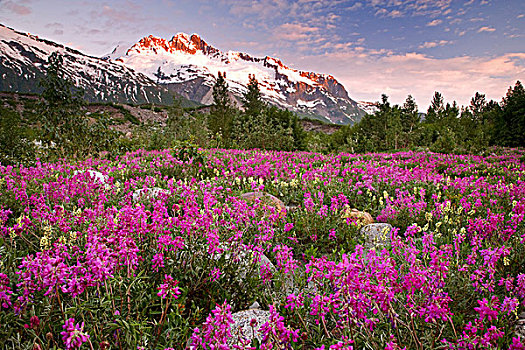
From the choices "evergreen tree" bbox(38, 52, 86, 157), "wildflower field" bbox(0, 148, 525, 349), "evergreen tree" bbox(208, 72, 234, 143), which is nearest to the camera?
"wildflower field" bbox(0, 148, 525, 349)

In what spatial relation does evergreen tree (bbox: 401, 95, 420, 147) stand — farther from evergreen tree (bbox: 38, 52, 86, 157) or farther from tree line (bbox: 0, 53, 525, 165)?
evergreen tree (bbox: 38, 52, 86, 157)

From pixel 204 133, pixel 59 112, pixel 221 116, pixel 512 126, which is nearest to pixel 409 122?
pixel 512 126

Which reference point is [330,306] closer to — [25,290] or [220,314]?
[220,314]

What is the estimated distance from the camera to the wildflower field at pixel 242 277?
Result: 193cm

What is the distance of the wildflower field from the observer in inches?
75.9

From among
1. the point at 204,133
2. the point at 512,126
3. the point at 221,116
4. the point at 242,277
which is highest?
the point at 512,126

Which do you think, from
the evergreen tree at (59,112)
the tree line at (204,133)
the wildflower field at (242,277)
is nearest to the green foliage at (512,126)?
the tree line at (204,133)

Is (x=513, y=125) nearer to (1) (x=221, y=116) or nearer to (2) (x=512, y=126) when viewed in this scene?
(2) (x=512, y=126)

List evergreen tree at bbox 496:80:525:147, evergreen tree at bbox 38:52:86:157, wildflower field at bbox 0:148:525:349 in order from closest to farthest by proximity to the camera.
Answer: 1. wildflower field at bbox 0:148:525:349
2. evergreen tree at bbox 38:52:86:157
3. evergreen tree at bbox 496:80:525:147

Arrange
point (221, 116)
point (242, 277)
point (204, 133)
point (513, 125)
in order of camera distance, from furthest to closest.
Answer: point (221, 116) < point (513, 125) < point (204, 133) < point (242, 277)

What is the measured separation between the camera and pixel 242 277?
334cm

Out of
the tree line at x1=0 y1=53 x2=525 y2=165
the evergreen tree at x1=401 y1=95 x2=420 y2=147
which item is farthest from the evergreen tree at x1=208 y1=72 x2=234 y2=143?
the evergreen tree at x1=401 y1=95 x2=420 y2=147

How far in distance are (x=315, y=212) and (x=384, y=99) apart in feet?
92.4

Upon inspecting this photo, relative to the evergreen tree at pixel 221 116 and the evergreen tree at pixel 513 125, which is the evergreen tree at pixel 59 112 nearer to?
the evergreen tree at pixel 221 116
